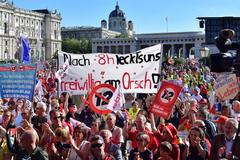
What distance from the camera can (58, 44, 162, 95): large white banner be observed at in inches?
354

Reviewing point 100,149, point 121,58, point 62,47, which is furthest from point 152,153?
point 62,47

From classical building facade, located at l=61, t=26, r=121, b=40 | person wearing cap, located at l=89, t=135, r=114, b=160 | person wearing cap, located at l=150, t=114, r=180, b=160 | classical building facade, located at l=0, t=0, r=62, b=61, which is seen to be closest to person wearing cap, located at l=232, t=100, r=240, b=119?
person wearing cap, located at l=150, t=114, r=180, b=160

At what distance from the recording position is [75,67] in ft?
31.5

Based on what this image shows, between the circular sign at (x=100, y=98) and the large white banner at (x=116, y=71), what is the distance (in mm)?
526

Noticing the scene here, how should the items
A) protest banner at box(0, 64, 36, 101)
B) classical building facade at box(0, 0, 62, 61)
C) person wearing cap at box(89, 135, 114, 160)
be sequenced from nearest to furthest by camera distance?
person wearing cap at box(89, 135, 114, 160) < protest banner at box(0, 64, 36, 101) < classical building facade at box(0, 0, 62, 61)

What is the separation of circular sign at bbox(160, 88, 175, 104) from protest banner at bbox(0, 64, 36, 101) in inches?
88.7

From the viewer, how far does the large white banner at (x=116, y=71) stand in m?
9.00

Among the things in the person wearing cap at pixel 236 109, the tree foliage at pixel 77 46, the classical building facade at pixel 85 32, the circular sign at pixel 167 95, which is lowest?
the person wearing cap at pixel 236 109

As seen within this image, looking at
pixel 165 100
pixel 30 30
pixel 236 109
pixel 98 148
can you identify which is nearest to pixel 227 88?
pixel 236 109

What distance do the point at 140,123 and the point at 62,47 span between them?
377 ft

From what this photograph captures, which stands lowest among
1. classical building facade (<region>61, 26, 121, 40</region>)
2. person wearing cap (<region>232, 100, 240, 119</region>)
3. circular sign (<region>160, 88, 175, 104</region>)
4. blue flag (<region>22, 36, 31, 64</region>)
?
person wearing cap (<region>232, 100, 240, 119</region>)

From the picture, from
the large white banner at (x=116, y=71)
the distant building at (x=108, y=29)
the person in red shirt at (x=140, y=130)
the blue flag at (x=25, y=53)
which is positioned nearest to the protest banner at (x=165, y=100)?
the person in red shirt at (x=140, y=130)

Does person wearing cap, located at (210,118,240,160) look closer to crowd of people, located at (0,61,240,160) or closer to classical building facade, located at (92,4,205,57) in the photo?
crowd of people, located at (0,61,240,160)

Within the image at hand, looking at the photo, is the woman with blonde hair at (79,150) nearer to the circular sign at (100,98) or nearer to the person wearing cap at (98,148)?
the person wearing cap at (98,148)
